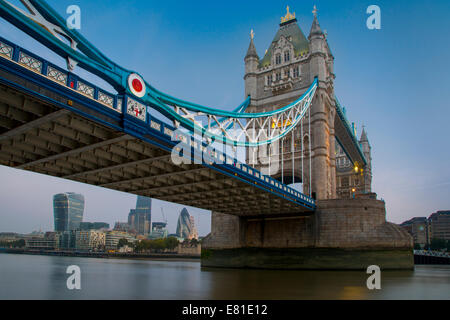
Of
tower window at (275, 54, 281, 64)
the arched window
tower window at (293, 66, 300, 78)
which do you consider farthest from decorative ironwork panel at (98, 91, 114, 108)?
tower window at (275, 54, 281, 64)

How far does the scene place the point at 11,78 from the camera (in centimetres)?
1105

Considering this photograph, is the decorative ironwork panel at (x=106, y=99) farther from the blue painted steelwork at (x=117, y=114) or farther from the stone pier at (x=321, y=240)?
the stone pier at (x=321, y=240)

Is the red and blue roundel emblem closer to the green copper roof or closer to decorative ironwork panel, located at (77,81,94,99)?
decorative ironwork panel, located at (77,81,94,99)

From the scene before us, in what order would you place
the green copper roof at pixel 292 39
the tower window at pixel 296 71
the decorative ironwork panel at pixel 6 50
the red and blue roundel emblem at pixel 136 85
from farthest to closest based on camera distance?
the green copper roof at pixel 292 39 → the tower window at pixel 296 71 → the red and blue roundel emblem at pixel 136 85 → the decorative ironwork panel at pixel 6 50

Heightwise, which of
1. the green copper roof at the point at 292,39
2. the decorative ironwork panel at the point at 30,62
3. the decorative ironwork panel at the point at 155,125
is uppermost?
the green copper roof at the point at 292,39

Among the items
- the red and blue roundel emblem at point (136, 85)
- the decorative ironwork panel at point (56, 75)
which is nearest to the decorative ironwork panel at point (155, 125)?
the red and blue roundel emblem at point (136, 85)

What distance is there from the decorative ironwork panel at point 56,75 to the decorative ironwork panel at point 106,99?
1.51 meters

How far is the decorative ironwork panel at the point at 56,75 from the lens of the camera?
39.4ft

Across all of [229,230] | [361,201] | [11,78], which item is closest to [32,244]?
[229,230]

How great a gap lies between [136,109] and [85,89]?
8.63 ft

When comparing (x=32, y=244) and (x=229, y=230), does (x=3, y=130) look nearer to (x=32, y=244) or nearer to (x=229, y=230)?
(x=229, y=230)

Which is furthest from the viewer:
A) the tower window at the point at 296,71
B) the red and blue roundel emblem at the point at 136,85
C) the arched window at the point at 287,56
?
the arched window at the point at 287,56

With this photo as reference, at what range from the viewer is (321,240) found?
121ft

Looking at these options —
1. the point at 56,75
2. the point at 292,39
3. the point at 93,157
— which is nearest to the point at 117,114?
the point at 56,75
